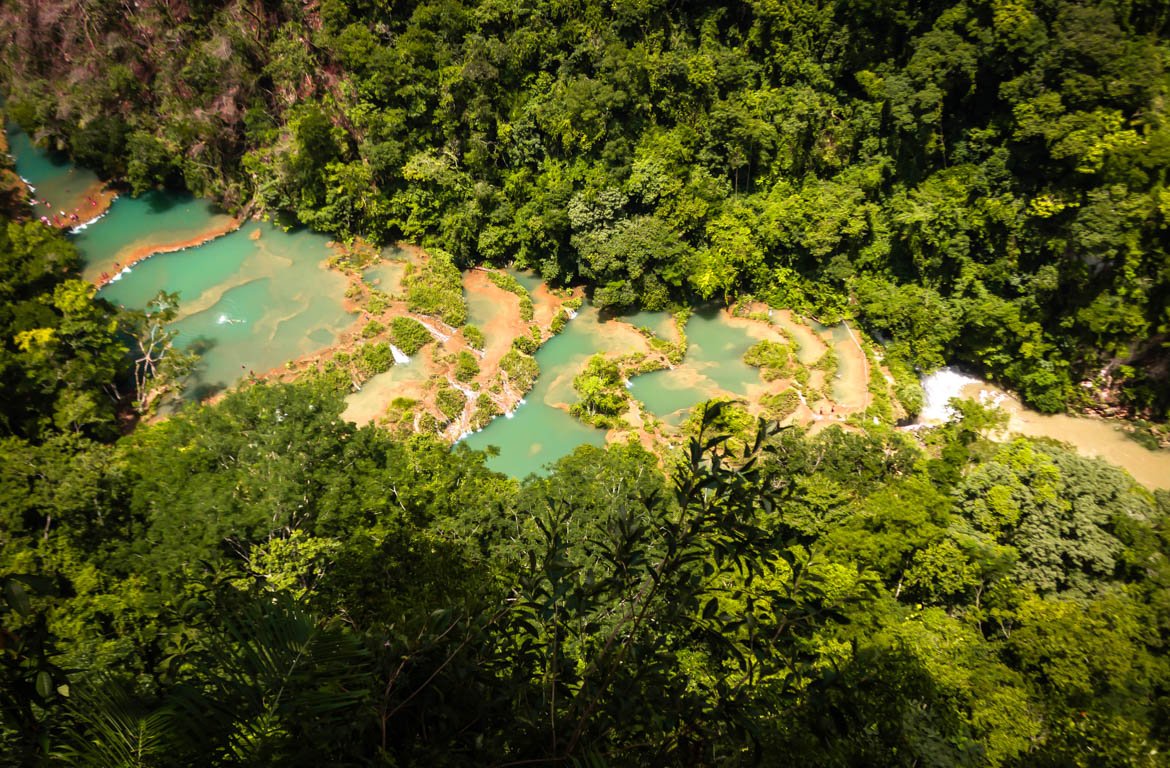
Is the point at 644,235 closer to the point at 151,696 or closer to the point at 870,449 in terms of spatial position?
the point at 870,449

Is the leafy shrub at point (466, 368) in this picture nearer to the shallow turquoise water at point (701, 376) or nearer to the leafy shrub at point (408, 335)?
the leafy shrub at point (408, 335)

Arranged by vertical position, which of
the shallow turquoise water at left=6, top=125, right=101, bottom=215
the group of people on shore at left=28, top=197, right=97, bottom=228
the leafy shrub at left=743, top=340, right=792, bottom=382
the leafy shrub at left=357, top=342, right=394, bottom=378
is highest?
the shallow turquoise water at left=6, top=125, right=101, bottom=215

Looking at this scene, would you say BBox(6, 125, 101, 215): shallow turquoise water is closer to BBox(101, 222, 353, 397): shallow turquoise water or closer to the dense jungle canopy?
the dense jungle canopy

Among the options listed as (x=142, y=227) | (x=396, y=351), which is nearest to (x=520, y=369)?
(x=396, y=351)

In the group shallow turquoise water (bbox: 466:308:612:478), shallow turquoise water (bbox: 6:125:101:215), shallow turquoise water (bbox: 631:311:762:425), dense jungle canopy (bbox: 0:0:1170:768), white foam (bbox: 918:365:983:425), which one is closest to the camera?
dense jungle canopy (bbox: 0:0:1170:768)

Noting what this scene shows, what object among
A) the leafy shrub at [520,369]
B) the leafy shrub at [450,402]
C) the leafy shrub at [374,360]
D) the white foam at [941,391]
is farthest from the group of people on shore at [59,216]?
the white foam at [941,391]

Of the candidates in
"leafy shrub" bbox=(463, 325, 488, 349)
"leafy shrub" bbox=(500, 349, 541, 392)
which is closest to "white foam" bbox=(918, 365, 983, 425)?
"leafy shrub" bbox=(500, 349, 541, 392)

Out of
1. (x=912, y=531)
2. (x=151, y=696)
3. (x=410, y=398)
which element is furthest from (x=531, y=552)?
(x=410, y=398)
